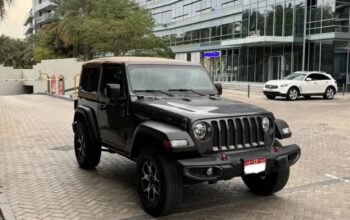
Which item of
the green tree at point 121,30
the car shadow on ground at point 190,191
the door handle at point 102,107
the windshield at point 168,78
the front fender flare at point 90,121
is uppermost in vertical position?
the green tree at point 121,30

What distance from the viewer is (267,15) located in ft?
129

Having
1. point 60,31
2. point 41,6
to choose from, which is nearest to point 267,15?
point 60,31

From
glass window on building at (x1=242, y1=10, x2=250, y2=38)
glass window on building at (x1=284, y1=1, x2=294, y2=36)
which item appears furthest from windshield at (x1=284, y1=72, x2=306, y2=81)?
glass window on building at (x1=242, y1=10, x2=250, y2=38)

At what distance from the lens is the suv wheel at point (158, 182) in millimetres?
5379

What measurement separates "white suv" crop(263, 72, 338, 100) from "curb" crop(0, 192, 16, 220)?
21248 millimetres

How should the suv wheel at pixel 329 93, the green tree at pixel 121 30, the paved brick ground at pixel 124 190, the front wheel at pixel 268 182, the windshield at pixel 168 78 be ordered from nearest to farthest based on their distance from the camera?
the paved brick ground at pixel 124 190
the front wheel at pixel 268 182
the windshield at pixel 168 78
the suv wheel at pixel 329 93
the green tree at pixel 121 30

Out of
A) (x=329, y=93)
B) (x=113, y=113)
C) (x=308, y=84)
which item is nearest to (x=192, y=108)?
(x=113, y=113)

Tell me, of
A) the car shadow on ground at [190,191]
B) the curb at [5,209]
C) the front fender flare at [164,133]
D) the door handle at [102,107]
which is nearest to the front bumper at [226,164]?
the front fender flare at [164,133]

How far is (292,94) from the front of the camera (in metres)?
26.1

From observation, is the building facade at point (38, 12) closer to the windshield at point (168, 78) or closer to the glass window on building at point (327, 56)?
the glass window on building at point (327, 56)

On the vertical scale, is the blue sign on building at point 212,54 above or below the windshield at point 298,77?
above

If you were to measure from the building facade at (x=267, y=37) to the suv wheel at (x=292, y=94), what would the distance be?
29.7 feet

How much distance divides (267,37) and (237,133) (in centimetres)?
3235

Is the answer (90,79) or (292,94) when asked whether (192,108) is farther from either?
(292,94)
